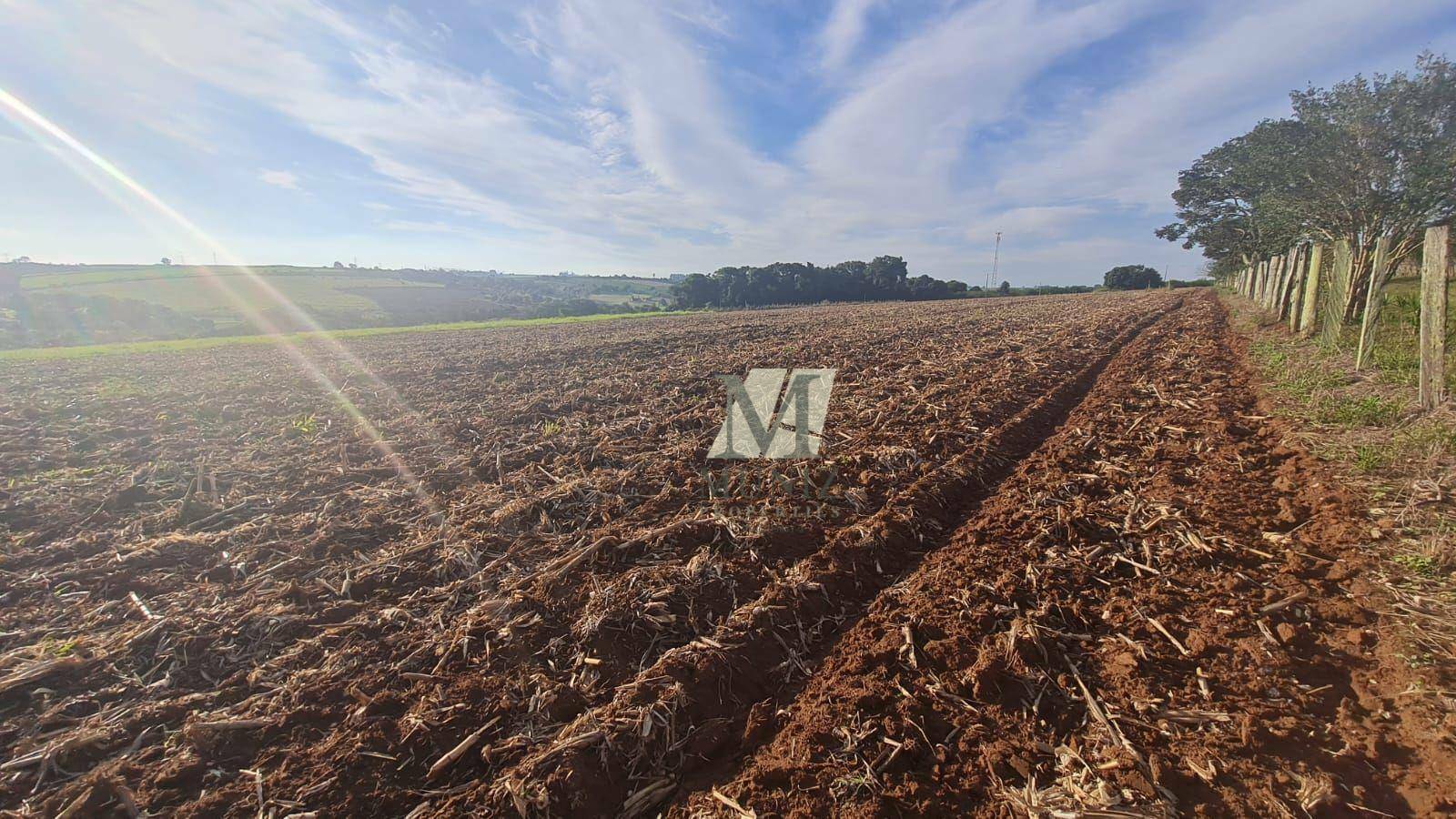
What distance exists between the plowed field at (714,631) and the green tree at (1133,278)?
71210 mm

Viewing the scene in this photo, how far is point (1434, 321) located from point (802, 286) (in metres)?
65.0

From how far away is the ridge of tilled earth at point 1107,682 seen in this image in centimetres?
202

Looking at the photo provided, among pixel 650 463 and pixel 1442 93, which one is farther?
pixel 1442 93

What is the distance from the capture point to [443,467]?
582 centimetres

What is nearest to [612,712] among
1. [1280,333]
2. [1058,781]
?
[1058,781]

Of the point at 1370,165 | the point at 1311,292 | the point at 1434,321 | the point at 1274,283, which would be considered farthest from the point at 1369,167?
the point at 1434,321

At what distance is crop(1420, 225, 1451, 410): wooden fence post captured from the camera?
509cm

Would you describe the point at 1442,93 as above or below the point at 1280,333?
above

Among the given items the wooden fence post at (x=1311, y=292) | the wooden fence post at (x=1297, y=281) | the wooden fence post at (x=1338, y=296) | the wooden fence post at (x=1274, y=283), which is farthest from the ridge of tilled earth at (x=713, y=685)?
the wooden fence post at (x=1274, y=283)

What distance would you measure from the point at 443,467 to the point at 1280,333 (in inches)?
663

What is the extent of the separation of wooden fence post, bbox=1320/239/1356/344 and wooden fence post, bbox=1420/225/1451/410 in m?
3.99

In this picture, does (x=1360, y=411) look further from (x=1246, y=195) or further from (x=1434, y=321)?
(x=1246, y=195)

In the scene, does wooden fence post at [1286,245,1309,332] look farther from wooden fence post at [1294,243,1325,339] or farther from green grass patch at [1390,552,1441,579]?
green grass patch at [1390,552,1441,579]

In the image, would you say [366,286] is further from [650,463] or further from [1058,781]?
[1058,781]
